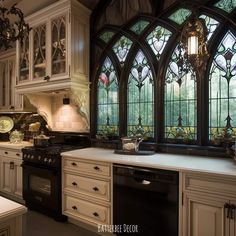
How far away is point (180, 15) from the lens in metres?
2.49

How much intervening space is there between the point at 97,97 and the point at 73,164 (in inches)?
42.6

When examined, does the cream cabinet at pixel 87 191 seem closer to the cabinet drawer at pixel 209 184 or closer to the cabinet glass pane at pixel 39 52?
the cabinet drawer at pixel 209 184

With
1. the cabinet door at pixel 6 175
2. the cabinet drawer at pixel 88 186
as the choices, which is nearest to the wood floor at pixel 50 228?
the cabinet drawer at pixel 88 186

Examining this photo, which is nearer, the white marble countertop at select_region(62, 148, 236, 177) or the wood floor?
the white marble countertop at select_region(62, 148, 236, 177)

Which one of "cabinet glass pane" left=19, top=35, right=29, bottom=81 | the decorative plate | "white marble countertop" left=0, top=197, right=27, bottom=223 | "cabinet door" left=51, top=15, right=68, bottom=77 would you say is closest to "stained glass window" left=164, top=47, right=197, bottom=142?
"cabinet door" left=51, top=15, right=68, bottom=77

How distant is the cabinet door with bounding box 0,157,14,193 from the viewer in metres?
3.34

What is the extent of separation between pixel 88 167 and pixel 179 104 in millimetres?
1273

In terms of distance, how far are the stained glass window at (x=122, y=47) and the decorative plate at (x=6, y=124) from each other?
8.46 ft

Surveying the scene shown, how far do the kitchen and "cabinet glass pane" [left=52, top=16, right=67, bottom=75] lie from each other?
0.6 inches

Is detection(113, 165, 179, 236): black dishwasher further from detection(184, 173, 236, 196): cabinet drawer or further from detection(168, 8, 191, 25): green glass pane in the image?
detection(168, 8, 191, 25): green glass pane

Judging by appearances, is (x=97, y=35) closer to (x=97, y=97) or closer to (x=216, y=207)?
(x=97, y=97)

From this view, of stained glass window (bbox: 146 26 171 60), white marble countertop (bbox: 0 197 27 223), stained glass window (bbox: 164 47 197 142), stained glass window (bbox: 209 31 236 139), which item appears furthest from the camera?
stained glass window (bbox: 146 26 171 60)

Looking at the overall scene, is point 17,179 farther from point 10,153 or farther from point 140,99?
point 140,99

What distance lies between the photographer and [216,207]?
1.66m
